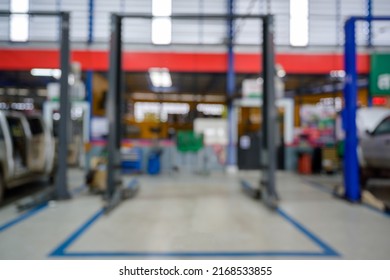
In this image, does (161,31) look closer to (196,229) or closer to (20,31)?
(20,31)

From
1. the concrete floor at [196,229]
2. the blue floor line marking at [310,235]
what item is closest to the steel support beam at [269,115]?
the concrete floor at [196,229]

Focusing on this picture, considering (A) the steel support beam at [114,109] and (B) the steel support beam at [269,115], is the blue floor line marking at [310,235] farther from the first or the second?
(A) the steel support beam at [114,109]

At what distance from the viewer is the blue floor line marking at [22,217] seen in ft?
11.4

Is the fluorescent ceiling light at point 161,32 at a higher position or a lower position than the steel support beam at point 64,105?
higher

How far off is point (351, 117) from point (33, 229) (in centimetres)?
478

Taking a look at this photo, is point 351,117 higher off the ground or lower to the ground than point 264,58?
lower

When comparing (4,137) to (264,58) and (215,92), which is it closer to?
(264,58)

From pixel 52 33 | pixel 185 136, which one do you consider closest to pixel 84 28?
pixel 52 33

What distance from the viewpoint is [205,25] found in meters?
10.1

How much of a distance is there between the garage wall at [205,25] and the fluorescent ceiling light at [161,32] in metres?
0.18

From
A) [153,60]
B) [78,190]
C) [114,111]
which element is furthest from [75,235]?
[153,60]

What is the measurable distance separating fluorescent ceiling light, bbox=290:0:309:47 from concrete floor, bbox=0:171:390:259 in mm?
6212

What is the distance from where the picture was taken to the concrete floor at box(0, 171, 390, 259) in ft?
8.95

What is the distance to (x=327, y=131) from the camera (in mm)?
9891
